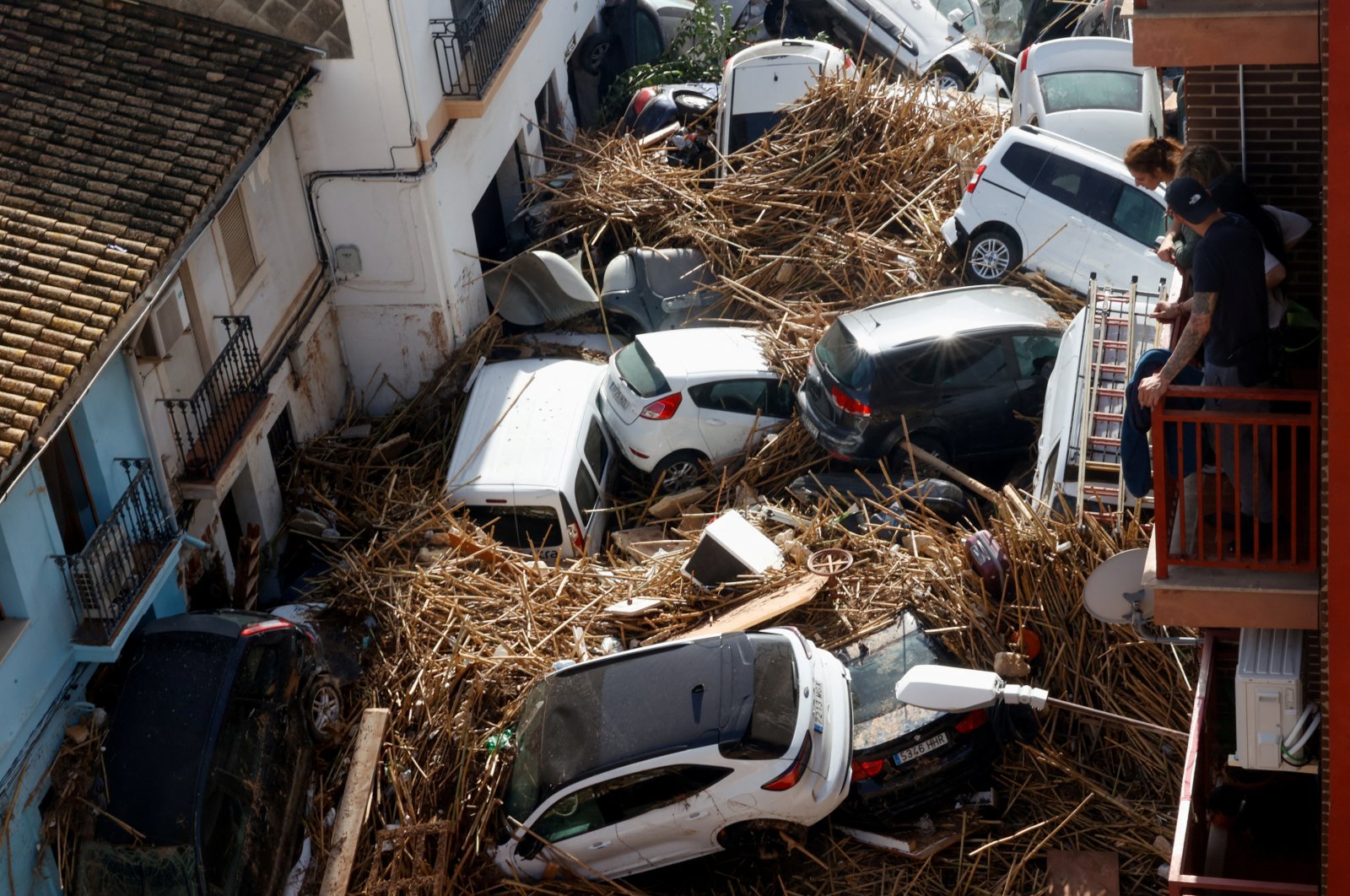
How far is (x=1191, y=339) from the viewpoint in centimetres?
715

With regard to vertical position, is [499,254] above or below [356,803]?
above

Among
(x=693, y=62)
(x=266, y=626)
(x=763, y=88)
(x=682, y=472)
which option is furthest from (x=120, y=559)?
(x=693, y=62)

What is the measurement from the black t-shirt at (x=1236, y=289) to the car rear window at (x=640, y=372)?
7.55m

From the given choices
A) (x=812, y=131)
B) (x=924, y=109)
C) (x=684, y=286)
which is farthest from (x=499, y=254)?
(x=924, y=109)

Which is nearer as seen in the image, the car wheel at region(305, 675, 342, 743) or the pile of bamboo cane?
the pile of bamboo cane

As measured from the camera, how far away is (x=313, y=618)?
12.9 metres

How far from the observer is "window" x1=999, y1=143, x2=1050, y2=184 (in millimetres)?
15820

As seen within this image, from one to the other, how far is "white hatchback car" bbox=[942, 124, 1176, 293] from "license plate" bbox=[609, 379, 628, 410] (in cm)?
405

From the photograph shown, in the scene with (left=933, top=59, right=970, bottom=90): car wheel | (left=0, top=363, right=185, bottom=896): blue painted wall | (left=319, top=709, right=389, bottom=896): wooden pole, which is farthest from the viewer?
(left=933, top=59, right=970, bottom=90): car wheel

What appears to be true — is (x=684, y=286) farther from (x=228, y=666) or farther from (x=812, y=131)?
(x=228, y=666)

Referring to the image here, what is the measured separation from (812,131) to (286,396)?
22.9 ft

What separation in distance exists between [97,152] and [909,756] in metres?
7.80

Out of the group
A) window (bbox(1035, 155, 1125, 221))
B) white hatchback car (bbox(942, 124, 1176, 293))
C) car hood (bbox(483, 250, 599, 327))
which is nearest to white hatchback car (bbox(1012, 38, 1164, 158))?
white hatchback car (bbox(942, 124, 1176, 293))

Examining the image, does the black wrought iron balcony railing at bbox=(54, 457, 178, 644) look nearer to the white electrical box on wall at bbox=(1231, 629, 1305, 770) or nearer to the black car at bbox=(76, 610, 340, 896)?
the black car at bbox=(76, 610, 340, 896)
